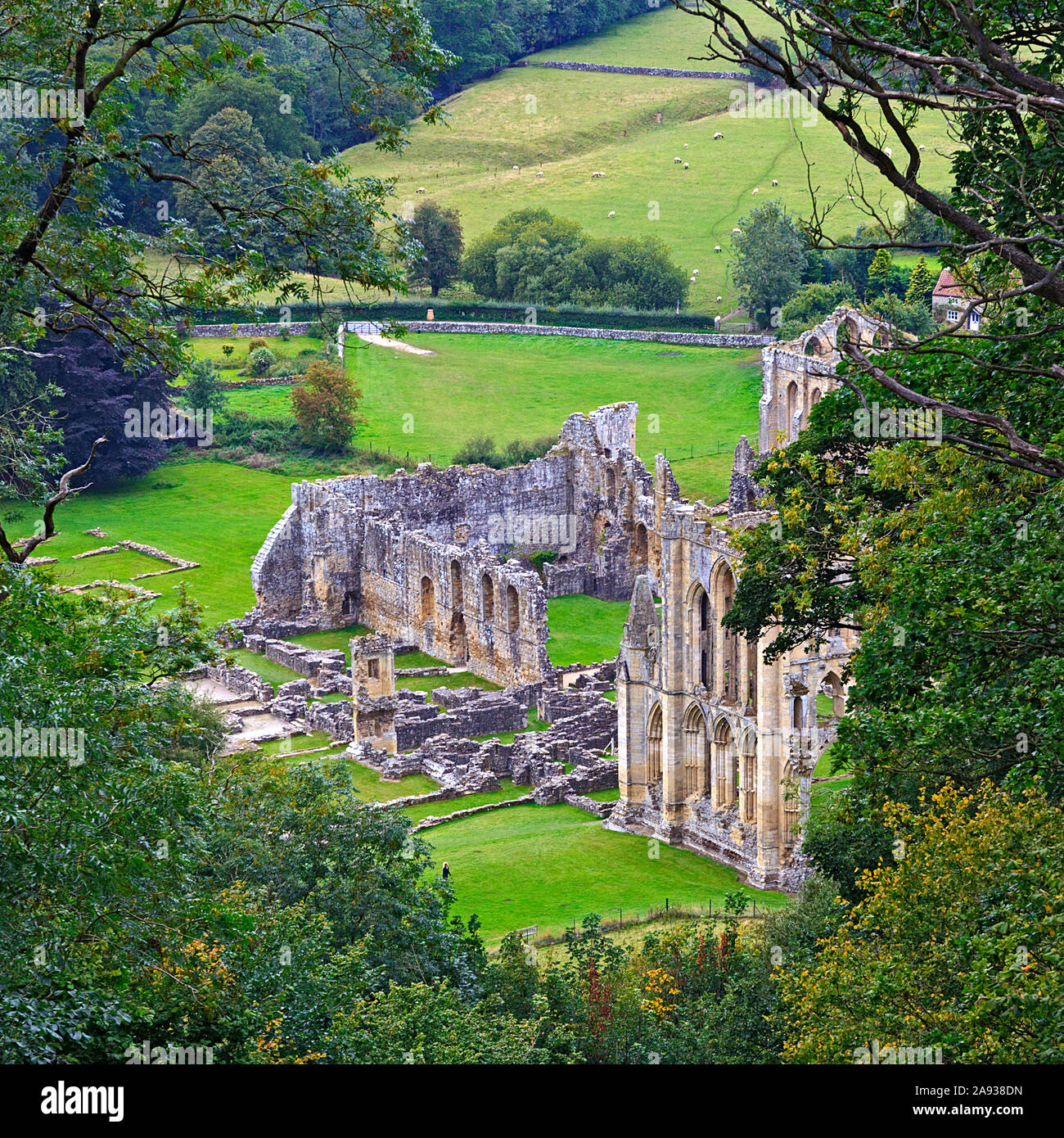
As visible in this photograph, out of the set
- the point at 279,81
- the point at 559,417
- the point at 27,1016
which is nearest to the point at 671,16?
the point at 279,81

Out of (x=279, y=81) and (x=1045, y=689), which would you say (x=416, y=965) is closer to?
(x=1045, y=689)

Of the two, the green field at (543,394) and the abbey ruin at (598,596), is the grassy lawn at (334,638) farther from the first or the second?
the green field at (543,394)

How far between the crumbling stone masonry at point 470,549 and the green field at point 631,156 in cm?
3582

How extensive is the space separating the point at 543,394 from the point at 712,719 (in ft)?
170

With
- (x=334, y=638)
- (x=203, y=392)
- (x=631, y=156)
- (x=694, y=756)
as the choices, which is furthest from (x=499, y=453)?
(x=631, y=156)

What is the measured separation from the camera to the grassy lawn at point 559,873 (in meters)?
39.4

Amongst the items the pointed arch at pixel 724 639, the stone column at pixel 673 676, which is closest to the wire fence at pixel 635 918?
the stone column at pixel 673 676

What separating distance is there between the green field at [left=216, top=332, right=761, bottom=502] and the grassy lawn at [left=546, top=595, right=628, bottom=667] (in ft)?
33.1

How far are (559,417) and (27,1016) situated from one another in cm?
7356

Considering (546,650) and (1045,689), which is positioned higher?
(1045,689)

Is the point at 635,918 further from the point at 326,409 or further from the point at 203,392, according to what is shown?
the point at 203,392

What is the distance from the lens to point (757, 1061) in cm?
2686

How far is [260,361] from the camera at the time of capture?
313ft
